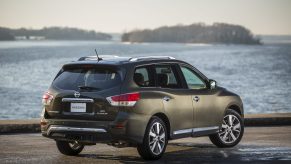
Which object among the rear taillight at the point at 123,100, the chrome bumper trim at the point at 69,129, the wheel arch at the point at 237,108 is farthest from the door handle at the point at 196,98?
the chrome bumper trim at the point at 69,129

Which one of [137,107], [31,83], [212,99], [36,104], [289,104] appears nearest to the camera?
[137,107]

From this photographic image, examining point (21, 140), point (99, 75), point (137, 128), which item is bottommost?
point (21, 140)

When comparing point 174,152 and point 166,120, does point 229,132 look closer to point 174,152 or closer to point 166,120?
point 174,152

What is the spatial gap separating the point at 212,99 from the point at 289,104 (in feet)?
192

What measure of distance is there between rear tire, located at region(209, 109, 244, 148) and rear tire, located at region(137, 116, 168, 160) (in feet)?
6.21

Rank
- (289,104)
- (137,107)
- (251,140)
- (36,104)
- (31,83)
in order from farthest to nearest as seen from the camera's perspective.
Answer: (31,83)
(289,104)
(36,104)
(251,140)
(137,107)

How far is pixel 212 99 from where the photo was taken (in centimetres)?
1215

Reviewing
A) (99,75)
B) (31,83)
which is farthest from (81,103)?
(31,83)

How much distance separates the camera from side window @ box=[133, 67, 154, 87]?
34.9 ft

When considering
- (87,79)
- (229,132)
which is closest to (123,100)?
(87,79)

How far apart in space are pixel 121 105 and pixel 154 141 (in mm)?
918

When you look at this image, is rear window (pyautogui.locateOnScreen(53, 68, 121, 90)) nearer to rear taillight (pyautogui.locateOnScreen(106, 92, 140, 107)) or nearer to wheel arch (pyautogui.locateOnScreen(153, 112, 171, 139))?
rear taillight (pyautogui.locateOnScreen(106, 92, 140, 107))

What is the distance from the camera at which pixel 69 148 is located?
37.7 feet

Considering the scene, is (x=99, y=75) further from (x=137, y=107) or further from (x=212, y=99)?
(x=212, y=99)
